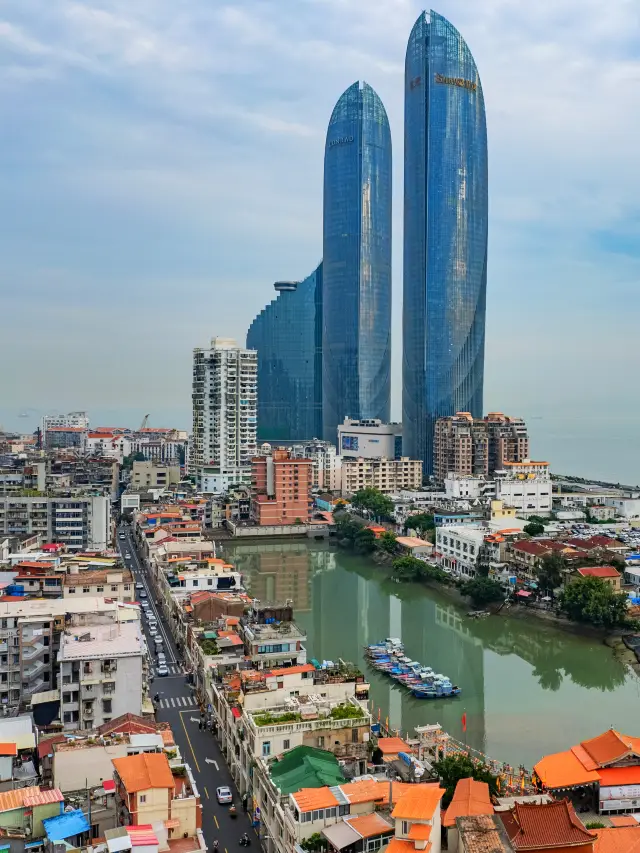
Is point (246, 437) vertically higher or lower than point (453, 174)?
lower

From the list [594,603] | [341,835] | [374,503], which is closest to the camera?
[341,835]

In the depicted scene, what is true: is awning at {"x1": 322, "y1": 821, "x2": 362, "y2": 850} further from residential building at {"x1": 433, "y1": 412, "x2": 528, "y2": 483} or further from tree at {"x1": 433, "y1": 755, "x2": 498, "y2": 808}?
residential building at {"x1": 433, "y1": 412, "x2": 528, "y2": 483}

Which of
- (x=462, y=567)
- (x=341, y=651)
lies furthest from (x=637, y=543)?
(x=341, y=651)

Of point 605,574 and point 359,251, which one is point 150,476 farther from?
point 605,574

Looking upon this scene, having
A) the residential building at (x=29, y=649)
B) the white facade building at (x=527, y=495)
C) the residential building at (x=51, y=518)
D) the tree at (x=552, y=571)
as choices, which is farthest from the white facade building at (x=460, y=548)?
the residential building at (x=29, y=649)

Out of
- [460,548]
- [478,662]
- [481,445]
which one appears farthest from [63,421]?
[478,662]

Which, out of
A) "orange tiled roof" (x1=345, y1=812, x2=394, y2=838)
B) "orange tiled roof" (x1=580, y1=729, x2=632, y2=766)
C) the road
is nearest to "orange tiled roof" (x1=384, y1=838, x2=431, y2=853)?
"orange tiled roof" (x1=345, y1=812, x2=394, y2=838)

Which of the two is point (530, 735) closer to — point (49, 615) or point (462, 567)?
point (49, 615)

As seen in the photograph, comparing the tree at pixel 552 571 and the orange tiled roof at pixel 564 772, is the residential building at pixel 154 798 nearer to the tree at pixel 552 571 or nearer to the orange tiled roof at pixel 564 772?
the orange tiled roof at pixel 564 772
